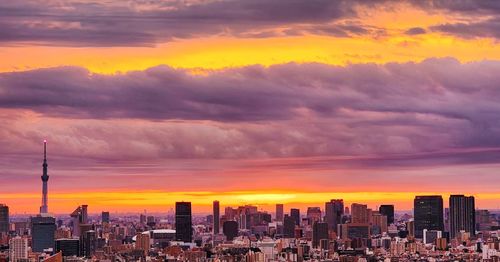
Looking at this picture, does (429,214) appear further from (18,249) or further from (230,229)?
(18,249)

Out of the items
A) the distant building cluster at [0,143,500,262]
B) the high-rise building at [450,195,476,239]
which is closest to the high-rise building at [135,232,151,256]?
the distant building cluster at [0,143,500,262]

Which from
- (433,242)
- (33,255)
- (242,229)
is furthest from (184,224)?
(33,255)

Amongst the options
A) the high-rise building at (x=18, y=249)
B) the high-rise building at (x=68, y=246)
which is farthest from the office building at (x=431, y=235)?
the high-rise building at (x=18, y=249)

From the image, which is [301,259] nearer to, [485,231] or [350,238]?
[350,238]

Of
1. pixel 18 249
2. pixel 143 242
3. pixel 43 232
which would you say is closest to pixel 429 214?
pixel 143 242

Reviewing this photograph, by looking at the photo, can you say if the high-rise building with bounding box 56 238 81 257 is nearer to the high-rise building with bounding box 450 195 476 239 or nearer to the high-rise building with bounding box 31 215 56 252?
the high-rise building with bounding box 31 215 56 252

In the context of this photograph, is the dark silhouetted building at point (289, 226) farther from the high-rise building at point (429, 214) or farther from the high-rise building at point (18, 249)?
the high-rise building at point (18, 249)
